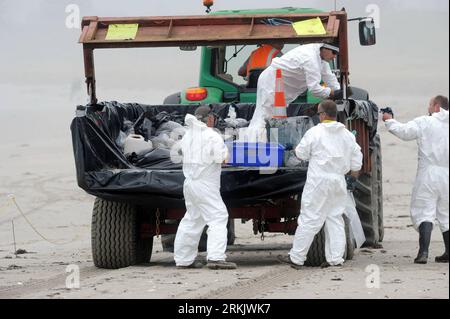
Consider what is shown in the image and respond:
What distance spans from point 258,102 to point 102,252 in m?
2.32

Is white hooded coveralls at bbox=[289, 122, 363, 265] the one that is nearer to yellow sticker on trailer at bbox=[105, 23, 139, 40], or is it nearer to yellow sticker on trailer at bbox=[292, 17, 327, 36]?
yellow sticker on trailer at bbox=[292, 17, 327, 36]

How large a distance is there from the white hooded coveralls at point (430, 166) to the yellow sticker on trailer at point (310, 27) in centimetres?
119

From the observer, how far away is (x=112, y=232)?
41.0 ft

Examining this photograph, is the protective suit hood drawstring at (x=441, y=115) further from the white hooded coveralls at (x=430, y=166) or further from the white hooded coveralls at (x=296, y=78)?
the white hooded coveralls at (x=296, y=78)

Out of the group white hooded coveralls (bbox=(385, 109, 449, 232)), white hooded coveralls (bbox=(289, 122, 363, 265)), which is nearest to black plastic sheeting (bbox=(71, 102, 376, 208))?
white hooded coveralls (bbox=(289, 122, 363, 265))

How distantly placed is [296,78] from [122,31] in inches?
75.2

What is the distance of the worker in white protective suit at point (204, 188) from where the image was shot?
1200 centimetres

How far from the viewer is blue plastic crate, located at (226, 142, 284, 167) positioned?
12.0 m

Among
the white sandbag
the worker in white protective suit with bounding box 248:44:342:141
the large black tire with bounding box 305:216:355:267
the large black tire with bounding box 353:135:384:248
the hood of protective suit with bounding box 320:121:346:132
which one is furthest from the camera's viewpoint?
the large black tire with bounding box 353:135:384:248

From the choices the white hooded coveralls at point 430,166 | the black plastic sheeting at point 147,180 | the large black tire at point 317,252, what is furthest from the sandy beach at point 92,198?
the black plastic sheeting at point 147,180

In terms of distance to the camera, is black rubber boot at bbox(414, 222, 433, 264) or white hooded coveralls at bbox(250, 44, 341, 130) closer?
black rubber boot at bbox(414, 222, 433, 264)

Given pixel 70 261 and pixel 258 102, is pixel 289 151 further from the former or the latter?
pixel 70 261

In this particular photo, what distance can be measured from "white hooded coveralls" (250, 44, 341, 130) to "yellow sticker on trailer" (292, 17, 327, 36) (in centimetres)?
72

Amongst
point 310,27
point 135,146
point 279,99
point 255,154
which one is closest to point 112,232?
point 135,146
